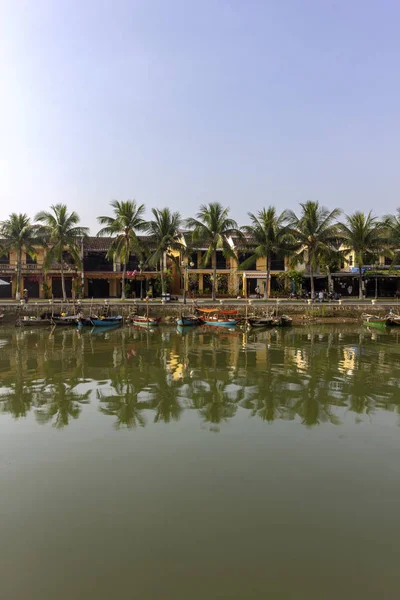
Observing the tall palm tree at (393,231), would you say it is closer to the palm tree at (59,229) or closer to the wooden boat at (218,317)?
the wooden boat at (218,317)

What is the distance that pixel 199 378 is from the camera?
16188 mm

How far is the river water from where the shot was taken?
18.1ft

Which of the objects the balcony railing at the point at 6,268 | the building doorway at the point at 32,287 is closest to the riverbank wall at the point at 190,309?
the balcony railing at the point at 6,268

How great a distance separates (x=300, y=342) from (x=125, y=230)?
66.3 feet

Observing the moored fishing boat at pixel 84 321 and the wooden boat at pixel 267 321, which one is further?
the moored fishing boat at pixel 84 321

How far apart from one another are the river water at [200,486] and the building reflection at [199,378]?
0.10 m

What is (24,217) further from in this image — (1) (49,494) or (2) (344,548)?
(2) (344,548)

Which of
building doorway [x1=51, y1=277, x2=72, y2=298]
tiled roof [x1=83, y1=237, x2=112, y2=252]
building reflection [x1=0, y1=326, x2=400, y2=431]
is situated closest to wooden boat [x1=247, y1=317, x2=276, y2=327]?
building reflection [x1=0, y1=326, x2=400, y2=431]

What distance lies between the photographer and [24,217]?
129 feet

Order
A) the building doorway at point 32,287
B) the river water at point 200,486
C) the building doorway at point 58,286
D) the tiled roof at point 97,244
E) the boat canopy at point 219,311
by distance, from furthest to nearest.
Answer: the tiled roof at point 97,244, the building doorway at point 58,286, the building doorway at point 32,287, the boat canopy at point 219,311, the river water at point 200,486

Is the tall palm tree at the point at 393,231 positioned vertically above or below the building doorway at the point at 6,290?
above

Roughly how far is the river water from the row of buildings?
30.7 metres

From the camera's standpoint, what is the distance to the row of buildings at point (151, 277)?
150 ft

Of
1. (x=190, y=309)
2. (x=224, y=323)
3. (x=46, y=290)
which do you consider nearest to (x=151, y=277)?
(x=190, y=309)
